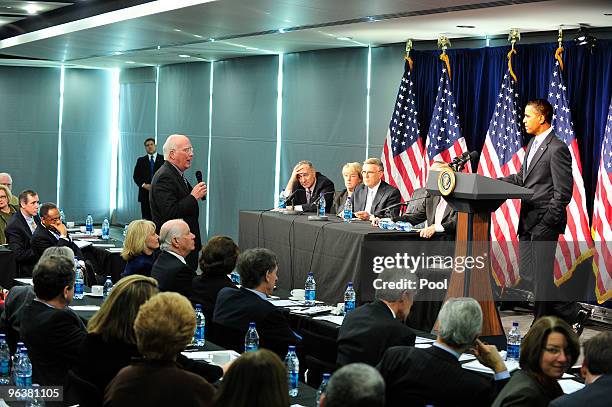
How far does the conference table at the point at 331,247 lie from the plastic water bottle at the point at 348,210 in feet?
0.37

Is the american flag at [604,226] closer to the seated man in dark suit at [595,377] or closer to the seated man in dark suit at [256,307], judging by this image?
the seated man in dark suit at [256,307]

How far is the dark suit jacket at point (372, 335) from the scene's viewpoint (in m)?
4.38

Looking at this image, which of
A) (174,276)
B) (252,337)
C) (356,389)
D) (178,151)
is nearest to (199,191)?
(178,151)

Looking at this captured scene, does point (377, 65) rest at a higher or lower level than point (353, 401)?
higher

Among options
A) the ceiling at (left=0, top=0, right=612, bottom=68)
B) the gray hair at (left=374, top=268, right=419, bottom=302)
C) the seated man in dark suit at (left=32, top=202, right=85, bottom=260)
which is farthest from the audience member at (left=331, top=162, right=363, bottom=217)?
the gray hair at (left=374, top=268, right=419, bottom=302)

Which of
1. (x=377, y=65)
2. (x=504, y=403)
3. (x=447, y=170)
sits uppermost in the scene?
(x=377, y=65)

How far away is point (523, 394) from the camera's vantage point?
3486 millimetres

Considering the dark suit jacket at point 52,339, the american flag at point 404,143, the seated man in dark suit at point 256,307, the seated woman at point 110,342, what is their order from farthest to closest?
the american flag at point 404,143 < the seated man in dark suit at point 256,307 < the dark suit jacket at point 52,339 < the seated woman at point 110,342

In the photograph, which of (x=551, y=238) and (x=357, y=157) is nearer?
(x=551, y=238)

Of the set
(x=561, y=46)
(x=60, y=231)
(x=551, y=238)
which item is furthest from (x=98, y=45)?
(x=551, y=238)

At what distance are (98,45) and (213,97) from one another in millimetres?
2439

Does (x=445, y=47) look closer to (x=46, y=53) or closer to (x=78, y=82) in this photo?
(x=46, y=53)

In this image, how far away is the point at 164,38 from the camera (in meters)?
12.3

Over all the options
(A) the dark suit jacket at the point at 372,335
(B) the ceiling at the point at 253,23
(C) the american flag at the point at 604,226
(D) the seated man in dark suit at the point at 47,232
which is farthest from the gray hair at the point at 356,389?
(C) the american flag at the point at 604,226
